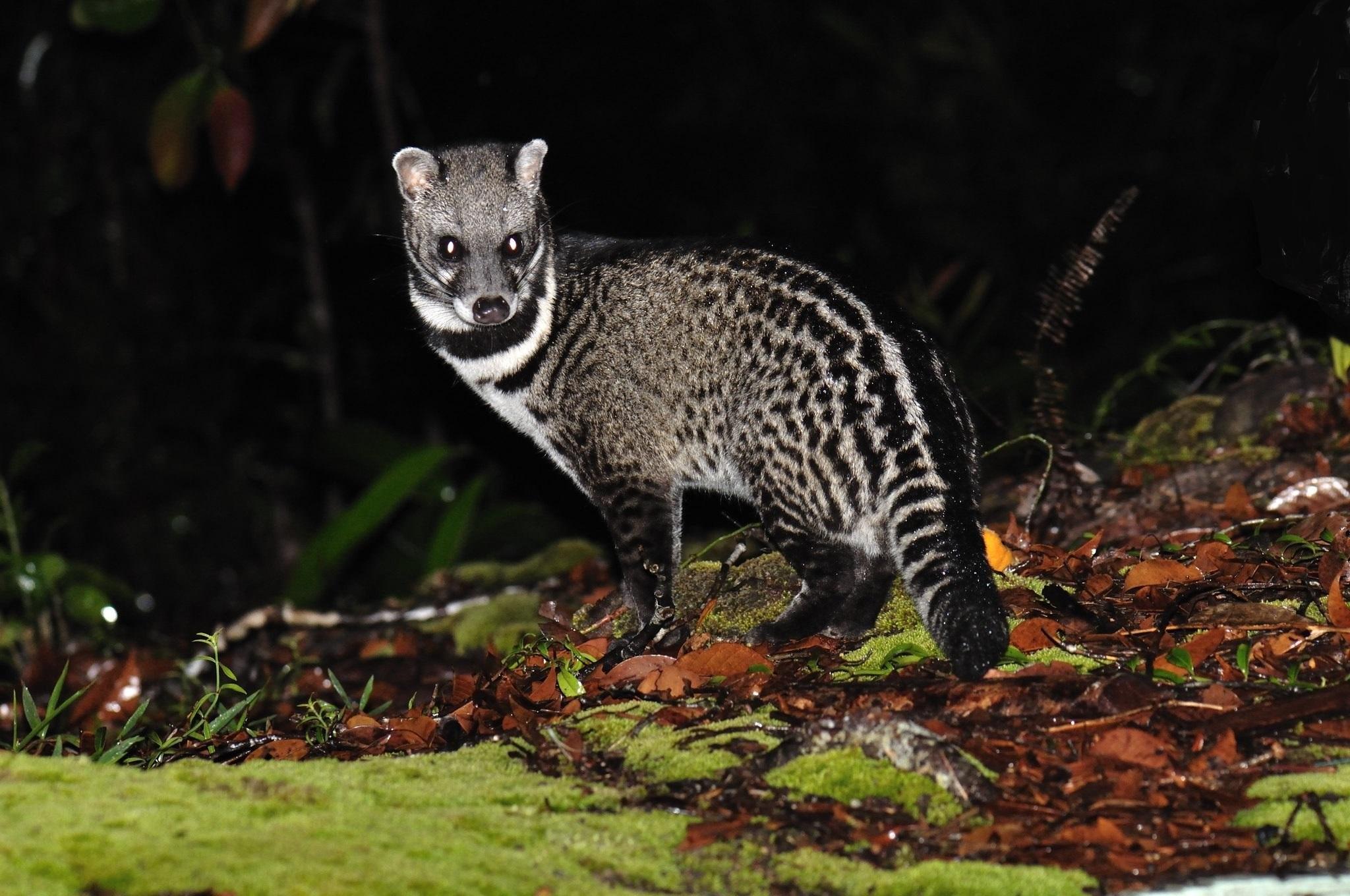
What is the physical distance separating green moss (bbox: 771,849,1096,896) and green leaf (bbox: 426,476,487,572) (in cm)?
685

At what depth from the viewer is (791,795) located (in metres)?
3.77

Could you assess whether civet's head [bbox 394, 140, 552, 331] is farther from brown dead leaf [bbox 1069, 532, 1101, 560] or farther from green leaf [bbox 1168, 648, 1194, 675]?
green leaf [bbox 1168, 648, 1194, 675]

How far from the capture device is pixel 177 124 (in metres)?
7.66

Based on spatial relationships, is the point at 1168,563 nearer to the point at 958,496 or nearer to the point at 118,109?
the point at 958,496

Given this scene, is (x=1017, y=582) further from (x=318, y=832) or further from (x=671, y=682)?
(x=318, y=832)

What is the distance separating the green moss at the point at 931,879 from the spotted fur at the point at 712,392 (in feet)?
4.06

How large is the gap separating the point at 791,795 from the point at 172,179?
576cm

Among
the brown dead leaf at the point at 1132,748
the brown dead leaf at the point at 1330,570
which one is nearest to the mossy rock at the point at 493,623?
the brown dead leaf at the point at 1330,570

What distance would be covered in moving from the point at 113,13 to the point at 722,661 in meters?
5.49

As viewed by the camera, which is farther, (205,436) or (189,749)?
(205,436)

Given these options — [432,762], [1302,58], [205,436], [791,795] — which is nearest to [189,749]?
[432,762]

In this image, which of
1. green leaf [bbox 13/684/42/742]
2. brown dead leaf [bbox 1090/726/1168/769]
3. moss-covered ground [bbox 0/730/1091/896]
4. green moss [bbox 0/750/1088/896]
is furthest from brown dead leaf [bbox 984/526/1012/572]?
green leaf [bbox 13/684/42/742]

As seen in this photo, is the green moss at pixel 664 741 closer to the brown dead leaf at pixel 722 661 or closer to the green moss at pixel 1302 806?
the brown dead leaf at pixel 722 661

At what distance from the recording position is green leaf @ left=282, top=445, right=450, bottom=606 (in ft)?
32.4
